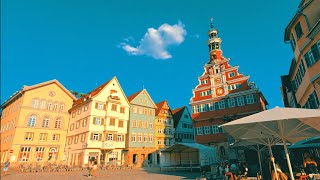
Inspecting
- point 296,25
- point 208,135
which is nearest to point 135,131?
point 208,135

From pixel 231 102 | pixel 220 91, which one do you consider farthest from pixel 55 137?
pixel 231 102

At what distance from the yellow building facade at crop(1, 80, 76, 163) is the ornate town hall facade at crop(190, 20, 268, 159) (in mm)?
25681

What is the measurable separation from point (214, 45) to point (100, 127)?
28625 mm

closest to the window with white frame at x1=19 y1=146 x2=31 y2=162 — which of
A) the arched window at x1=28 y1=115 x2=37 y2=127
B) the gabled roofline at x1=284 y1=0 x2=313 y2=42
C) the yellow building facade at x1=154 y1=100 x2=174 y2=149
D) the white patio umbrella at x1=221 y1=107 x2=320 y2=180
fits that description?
the arched window at x1=28 y1=115 x2=37 y2=127

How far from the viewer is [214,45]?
43.2 meters

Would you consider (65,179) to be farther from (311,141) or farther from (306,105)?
(306,105)

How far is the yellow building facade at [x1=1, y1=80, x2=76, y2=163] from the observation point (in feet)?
110

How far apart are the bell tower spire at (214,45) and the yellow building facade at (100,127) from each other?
67.6ft

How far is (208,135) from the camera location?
3559 centimetres

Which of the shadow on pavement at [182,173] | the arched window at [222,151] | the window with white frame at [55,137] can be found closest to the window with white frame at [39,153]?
the window with white frame at [55,137]

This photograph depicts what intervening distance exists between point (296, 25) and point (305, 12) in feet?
5.96

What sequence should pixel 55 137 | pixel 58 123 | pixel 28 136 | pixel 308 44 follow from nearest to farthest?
pixel 308 44 < pixel 28 136 < pixel 55 137 < pixel 58 123

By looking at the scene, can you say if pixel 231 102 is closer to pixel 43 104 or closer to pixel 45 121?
pixel 45 121

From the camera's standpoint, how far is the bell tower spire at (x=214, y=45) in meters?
42.0
